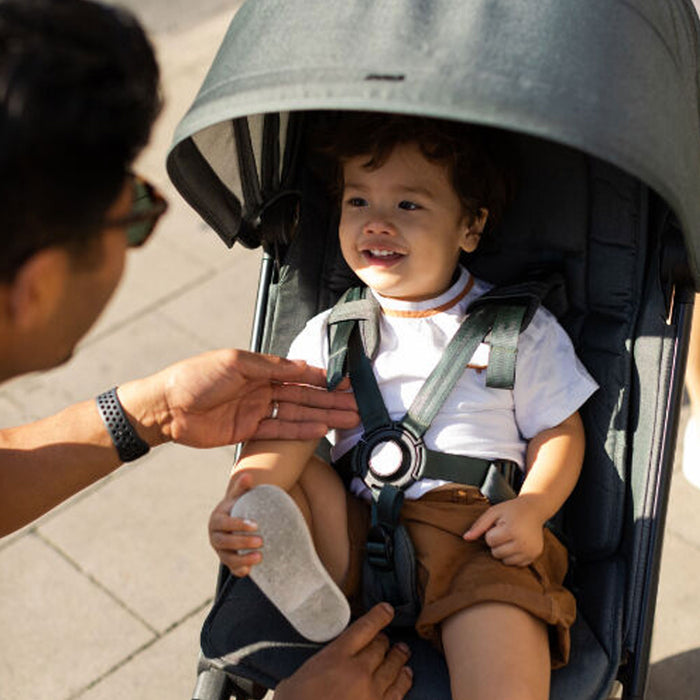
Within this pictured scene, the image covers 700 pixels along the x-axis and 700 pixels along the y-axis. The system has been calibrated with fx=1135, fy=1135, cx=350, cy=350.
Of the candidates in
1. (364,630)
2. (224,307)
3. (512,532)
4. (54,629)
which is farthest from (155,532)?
(512,532)

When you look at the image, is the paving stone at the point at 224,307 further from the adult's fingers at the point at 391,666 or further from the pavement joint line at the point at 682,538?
the adult's fingers at the point at 391,666

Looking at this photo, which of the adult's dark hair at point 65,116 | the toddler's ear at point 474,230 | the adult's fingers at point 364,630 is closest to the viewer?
Result: the adult's dark hair at point 65,116

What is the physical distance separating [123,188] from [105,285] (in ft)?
0.58

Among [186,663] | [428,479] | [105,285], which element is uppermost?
[105,285]

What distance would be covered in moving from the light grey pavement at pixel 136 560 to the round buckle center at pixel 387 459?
0.93 m

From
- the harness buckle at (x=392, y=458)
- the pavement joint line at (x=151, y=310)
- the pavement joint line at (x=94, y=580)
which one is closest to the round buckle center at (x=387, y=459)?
the harness buckle at (x=392, y=458)

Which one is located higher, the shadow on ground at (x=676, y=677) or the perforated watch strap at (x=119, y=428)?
the perforated watch strap at (x=119, y=428)

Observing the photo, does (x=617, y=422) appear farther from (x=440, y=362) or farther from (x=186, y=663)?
(x=186, y=663)

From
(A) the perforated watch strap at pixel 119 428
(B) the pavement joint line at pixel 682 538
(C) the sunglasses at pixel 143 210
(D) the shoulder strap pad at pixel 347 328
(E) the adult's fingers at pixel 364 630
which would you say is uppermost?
(C) the sunglasses at pixel 143 210

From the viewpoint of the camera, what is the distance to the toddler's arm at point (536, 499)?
2160 mm

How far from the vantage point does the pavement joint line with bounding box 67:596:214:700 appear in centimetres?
285

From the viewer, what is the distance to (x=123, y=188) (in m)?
1.61

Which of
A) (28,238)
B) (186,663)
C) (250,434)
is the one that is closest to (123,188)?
(28,238)

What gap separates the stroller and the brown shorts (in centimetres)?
7
